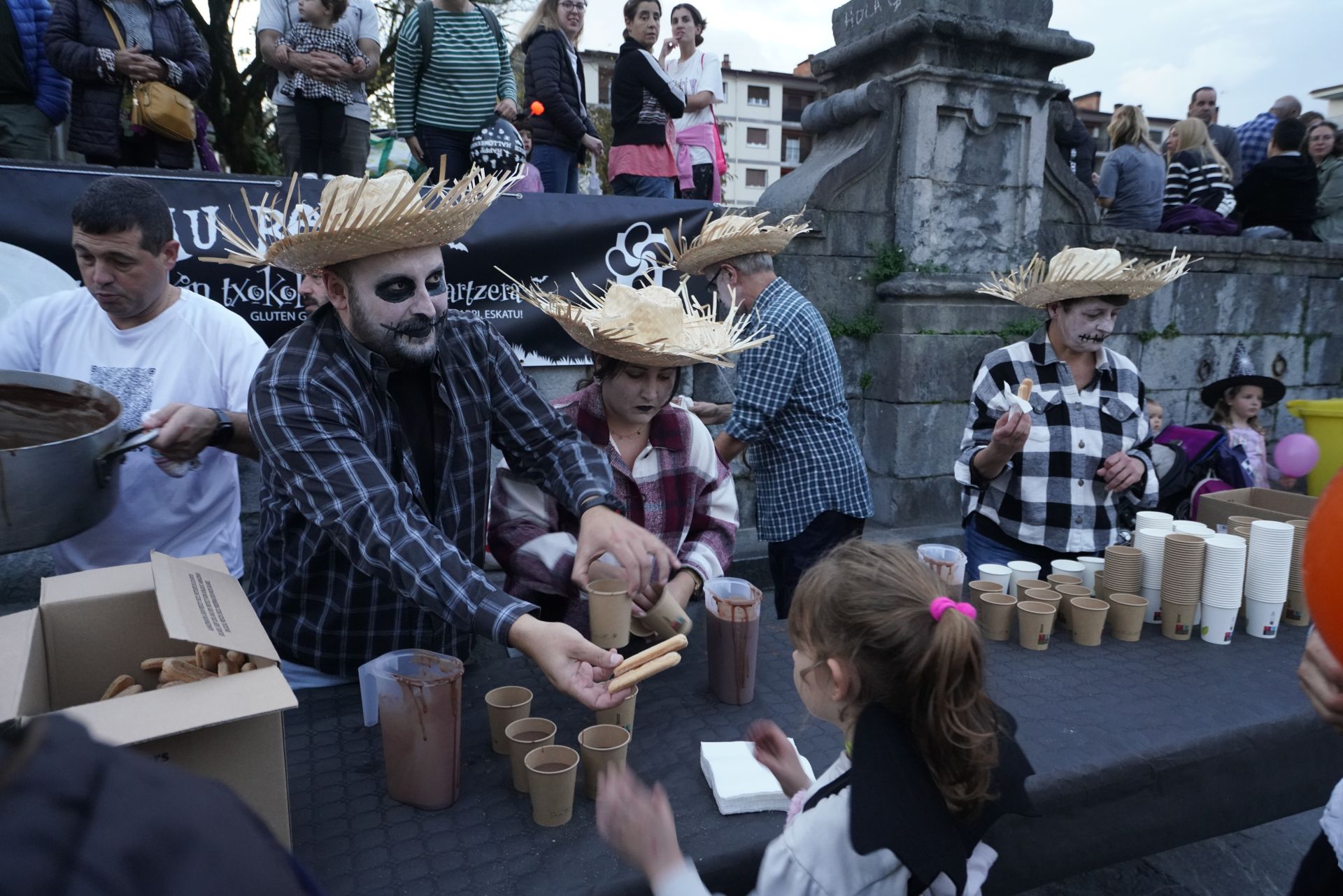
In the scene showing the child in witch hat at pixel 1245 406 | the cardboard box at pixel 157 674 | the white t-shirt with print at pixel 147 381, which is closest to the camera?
the cardboard box at pixel 157 674

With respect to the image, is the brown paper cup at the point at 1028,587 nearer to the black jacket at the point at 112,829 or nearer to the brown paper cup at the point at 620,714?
the brown paper cup at the point at 620,714

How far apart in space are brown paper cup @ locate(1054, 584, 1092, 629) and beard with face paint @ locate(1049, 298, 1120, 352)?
109cm

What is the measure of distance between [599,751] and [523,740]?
0.17 meters

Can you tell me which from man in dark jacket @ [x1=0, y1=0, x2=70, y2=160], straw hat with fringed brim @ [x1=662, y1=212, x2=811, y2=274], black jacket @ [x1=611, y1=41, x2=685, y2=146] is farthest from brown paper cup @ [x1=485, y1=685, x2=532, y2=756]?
black jacket @ [x1=611, y1=41, x2=685, y2=146]

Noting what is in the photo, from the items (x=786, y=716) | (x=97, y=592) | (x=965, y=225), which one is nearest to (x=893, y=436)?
(x=965, y=225)

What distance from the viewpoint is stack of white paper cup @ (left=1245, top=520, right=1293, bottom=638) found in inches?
94.5

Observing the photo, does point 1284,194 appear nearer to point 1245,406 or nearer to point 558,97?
point 1245,406

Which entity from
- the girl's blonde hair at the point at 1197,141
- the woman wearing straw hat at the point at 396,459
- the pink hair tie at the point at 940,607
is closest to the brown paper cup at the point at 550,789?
the woman wearing straw hat at the point at 396,459

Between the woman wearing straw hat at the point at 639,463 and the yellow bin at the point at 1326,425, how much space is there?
18.2 feet

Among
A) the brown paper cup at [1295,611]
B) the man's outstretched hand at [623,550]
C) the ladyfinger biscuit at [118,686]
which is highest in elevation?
the man's outstretched hand at [623,550]

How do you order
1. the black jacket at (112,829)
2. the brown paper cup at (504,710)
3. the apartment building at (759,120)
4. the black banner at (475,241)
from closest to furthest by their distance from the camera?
the black jacket at (112,829)
the brown paper cup at (504,710)
the black banner at (475,241)
the apartment building at (759,120)

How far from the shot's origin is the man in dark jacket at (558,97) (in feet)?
17.3

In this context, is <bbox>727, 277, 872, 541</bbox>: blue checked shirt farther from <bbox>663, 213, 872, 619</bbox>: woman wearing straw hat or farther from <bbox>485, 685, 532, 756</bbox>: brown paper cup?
<bbox>485, 685, 532, 756</bbox>: brown paper cup

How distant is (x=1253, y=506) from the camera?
306 centimetres
